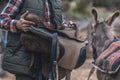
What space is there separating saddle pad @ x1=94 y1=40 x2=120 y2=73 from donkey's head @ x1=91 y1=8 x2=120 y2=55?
1.01 meters

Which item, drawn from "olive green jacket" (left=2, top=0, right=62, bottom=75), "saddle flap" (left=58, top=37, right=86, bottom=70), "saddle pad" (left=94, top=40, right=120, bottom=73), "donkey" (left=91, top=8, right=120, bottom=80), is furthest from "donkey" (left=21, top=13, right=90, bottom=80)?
"donkey" (left=91, top=8, right=120, bottom=80)

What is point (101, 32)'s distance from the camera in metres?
8.01

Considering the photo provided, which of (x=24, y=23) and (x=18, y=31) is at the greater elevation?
(x=24, y=23)

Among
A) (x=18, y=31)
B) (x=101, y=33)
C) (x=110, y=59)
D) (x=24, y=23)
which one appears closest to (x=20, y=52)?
(x=18, y=31)

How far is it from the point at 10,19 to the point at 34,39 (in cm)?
34

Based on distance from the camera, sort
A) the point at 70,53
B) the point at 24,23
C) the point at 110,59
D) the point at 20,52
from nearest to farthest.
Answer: the point at 24,23
the point at 70,53
the point at 20,52
the point at 110,59

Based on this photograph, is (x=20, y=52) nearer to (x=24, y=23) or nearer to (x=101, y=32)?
(x=24, y=23)

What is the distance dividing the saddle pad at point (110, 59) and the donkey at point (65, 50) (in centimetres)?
43

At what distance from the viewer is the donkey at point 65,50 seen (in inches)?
217

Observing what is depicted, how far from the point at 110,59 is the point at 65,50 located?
0.90 meters

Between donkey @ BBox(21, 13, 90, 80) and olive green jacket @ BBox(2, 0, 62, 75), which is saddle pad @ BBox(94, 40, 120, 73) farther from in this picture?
olive green jacket @ BBox(2, 0, 62, 75)

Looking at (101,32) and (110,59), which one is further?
(101,32)

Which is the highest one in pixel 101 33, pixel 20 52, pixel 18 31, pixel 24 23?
pixel 24 23

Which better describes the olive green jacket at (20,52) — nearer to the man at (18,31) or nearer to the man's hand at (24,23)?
the man at (18,31)
